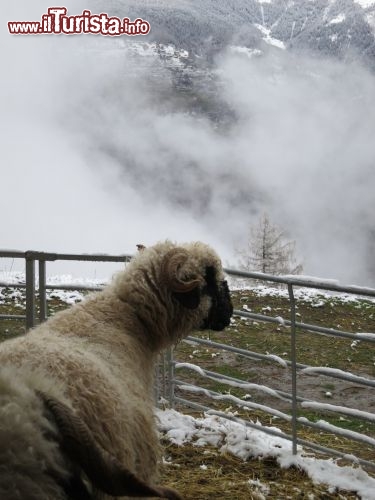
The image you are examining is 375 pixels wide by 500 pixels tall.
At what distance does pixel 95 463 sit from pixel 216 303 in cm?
266

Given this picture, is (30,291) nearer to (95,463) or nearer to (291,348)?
(291,348)

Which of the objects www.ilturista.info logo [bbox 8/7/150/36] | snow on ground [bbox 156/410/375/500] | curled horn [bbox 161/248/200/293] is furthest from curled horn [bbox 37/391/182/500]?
www.ilturista.info logo [bbox 8/7/150/36]

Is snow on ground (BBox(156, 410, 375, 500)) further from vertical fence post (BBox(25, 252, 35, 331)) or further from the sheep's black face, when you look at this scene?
vertical fence post (BBox(25, 252, 35, 331))

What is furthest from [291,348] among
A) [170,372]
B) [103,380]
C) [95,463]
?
[95,463]

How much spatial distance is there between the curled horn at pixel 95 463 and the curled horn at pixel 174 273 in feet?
7.41

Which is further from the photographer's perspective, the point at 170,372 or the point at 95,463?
the point at 170,372

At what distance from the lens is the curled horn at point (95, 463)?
1401mm

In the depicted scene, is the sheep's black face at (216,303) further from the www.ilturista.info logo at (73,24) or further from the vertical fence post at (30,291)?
the www.ilturista.info logo at (73,24)

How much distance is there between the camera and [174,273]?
370 cm

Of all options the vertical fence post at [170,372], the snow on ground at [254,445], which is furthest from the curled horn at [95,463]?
the vertical fence post at [170,372]

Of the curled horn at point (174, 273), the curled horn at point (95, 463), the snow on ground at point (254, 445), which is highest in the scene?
the curled horn at point (174, 273)

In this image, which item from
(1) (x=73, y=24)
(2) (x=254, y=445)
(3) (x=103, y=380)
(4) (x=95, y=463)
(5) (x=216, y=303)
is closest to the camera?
(4) (x=95, y=463)

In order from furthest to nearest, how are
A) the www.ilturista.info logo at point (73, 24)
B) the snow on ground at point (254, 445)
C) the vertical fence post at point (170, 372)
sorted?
the www.ilturista.info logo at point (73, 24) → the vertical fence post at point (170, 372) → the snow on ground at point (254, 445)

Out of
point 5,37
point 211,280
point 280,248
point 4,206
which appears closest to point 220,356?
point 211,280
